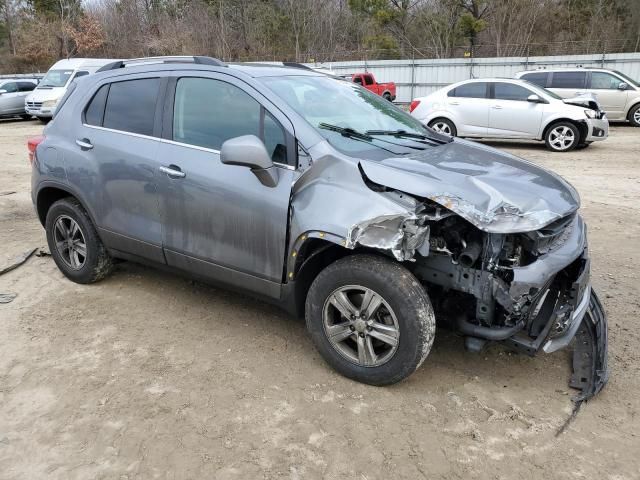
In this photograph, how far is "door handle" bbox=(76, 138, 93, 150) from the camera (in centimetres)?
421

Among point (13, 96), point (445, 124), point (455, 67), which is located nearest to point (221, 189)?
point (445, 124)

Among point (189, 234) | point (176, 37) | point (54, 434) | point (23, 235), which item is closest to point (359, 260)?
point (189, 234)

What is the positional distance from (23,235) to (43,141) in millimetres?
2113

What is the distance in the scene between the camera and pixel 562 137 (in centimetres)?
1181

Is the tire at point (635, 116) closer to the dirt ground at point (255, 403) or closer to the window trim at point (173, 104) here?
the dirt ground at point (255, 403)

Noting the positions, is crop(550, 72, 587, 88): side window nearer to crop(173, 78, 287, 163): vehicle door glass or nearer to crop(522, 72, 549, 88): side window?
crop(522, 72, 549, 88): side window

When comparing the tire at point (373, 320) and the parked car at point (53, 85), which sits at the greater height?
the parked car at point (53, 85)

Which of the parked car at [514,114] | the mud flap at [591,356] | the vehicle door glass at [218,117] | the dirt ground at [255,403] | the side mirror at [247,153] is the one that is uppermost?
the vehicle door glass at [218,117]

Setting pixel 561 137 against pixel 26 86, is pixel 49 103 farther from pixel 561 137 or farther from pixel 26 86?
pixel 561 137

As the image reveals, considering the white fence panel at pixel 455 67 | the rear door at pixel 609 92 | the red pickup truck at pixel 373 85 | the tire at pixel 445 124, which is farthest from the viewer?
the red pickup truck at pixel 373 85

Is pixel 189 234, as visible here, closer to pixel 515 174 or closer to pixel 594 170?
pixel 515 174

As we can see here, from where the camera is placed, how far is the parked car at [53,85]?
18094 millimetres

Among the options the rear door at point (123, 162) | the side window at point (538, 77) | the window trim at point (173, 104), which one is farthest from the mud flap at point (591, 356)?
the side window at point (538, 77)

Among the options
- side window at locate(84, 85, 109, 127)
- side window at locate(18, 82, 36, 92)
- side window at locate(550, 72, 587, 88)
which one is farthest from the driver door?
side window at locate(18, 82, 36, 92)
